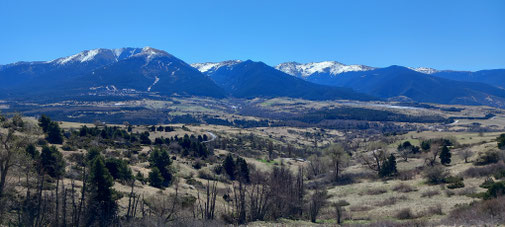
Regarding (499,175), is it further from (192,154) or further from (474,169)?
(192,154)

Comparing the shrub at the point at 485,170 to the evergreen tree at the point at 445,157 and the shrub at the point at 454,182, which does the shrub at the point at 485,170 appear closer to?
the shrub at the point at 454,182

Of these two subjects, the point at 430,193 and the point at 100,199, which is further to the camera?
the point at 430,193

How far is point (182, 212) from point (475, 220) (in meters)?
21.9

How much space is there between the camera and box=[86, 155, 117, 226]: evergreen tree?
968 inches

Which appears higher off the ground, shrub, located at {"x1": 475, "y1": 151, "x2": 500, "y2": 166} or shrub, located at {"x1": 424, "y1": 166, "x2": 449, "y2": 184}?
shrub, located at {"x1": 475, "y1": 151, "x2": 500, "y2": 166}

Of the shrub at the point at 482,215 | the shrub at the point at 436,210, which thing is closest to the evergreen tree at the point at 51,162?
the shrub at the point at 482,215

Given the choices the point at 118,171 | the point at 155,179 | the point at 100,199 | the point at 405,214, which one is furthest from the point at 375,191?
the point at 100,199

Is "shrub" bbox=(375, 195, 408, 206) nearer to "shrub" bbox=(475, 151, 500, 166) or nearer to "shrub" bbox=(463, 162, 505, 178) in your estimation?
"shrub" bbox=(463, 162, 505, 178)

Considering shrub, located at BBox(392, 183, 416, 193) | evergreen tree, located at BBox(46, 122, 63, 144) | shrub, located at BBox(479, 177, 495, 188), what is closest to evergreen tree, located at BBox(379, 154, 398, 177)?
shrub, located at BBox(392, 183, 416, 193)

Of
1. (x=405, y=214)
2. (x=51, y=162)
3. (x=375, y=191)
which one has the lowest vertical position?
(x=375, y=191)

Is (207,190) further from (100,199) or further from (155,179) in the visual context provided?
(100,199)

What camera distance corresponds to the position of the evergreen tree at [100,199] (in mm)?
24594

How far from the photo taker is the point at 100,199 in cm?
2545

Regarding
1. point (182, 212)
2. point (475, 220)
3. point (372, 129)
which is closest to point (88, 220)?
point (182, 212)
